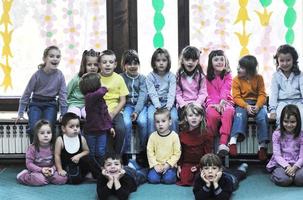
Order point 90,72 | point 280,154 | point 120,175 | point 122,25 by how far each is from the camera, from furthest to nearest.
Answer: point 122,25, point 90,72, point 280,154, point 120,175

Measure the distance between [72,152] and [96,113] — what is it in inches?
12.5

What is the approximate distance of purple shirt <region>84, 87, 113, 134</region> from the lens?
13.3ft

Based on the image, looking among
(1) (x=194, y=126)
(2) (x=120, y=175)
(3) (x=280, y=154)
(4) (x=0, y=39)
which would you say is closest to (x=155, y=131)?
(1) (x=194, y=126)

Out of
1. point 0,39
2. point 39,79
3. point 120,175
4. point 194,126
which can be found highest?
point 0,39

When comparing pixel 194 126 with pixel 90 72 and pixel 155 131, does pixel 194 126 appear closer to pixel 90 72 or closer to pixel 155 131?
pixel 155 131

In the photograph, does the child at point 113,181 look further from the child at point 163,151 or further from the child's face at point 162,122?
the child's face at point 162,122

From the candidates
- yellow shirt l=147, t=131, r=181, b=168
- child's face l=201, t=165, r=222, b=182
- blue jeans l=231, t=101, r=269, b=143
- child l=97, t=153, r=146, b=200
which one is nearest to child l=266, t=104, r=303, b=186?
blue jeans l=231, t=101, r=269, b=143

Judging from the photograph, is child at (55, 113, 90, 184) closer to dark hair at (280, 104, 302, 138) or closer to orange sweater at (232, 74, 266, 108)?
orange sweater at (232, 74, 266, 108)

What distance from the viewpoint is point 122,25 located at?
4.77 m

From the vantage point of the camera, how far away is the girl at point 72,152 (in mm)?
4075

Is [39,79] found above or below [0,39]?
below

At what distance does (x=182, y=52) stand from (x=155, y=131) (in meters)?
0.67

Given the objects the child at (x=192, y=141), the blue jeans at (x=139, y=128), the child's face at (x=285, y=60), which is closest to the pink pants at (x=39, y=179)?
the blue jeans at (x=139, y=128)

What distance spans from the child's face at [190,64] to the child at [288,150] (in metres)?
0.79
